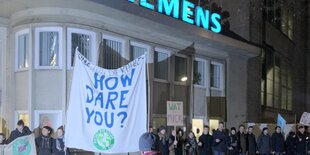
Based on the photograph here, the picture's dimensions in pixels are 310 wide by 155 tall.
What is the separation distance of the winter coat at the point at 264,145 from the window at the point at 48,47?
28.6 feet

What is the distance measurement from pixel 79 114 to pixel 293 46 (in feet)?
99.9

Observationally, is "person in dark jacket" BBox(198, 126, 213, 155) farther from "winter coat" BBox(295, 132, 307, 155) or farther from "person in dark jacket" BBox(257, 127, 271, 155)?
"winter coat" BBox(295, 132, 307, 155)

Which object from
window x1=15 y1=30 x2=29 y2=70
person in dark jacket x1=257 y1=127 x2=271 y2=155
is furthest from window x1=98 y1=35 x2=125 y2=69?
person in dark jacket x1=257 y1=127 x2=271 y2=155

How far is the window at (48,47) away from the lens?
16875mm

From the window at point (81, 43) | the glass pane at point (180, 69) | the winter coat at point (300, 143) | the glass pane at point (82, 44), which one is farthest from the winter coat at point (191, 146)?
the winter coat at point (300, 143)

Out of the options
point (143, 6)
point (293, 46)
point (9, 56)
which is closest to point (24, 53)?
point (9, 56)

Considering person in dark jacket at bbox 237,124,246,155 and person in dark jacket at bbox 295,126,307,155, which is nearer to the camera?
person in dark jacket at bbox 237,124,246,155

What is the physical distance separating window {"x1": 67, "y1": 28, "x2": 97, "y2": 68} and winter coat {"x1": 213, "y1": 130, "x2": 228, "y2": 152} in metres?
5.31

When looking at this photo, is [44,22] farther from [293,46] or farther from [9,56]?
[293,46]

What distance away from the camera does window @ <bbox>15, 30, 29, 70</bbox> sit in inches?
682

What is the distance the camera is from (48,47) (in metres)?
17.0

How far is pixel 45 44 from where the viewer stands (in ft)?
55.9

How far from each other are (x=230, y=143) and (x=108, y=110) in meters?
10.9

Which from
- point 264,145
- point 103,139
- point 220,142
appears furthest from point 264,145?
point 103,139
